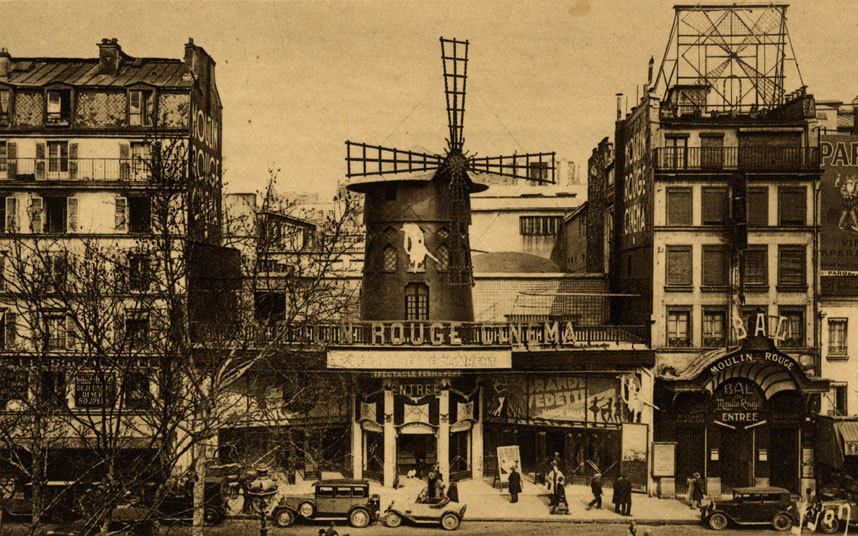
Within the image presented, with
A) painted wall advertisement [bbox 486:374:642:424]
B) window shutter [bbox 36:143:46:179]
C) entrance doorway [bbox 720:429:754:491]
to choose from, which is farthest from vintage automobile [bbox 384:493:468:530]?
window shutter [bbox 36:143:46:179]

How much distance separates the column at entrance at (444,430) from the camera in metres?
40.4

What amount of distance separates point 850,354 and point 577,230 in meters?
20.5

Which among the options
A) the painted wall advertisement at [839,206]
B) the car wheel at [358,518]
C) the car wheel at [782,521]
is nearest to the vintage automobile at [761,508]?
the car wheel at [782,521]

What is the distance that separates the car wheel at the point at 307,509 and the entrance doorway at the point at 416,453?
8.87 m

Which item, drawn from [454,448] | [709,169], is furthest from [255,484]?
[709,169]

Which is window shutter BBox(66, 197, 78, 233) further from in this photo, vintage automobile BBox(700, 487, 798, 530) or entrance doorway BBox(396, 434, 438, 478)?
vintage automobile BBox(700, 487, 798, 530)

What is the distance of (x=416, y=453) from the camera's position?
138 feet

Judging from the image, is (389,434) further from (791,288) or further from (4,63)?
(4,63)

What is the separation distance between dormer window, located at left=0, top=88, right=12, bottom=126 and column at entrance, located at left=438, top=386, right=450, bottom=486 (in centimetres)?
2587

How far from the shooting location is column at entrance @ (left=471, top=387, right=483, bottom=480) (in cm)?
4222

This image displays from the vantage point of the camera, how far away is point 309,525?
3369cm

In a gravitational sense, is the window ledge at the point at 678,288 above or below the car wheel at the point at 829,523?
above

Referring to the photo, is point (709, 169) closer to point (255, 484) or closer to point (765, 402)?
point (765, 402)

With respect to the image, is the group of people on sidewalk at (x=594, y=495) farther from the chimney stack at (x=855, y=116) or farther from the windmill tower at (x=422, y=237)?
the chimney stack at (x=855, y=116)
